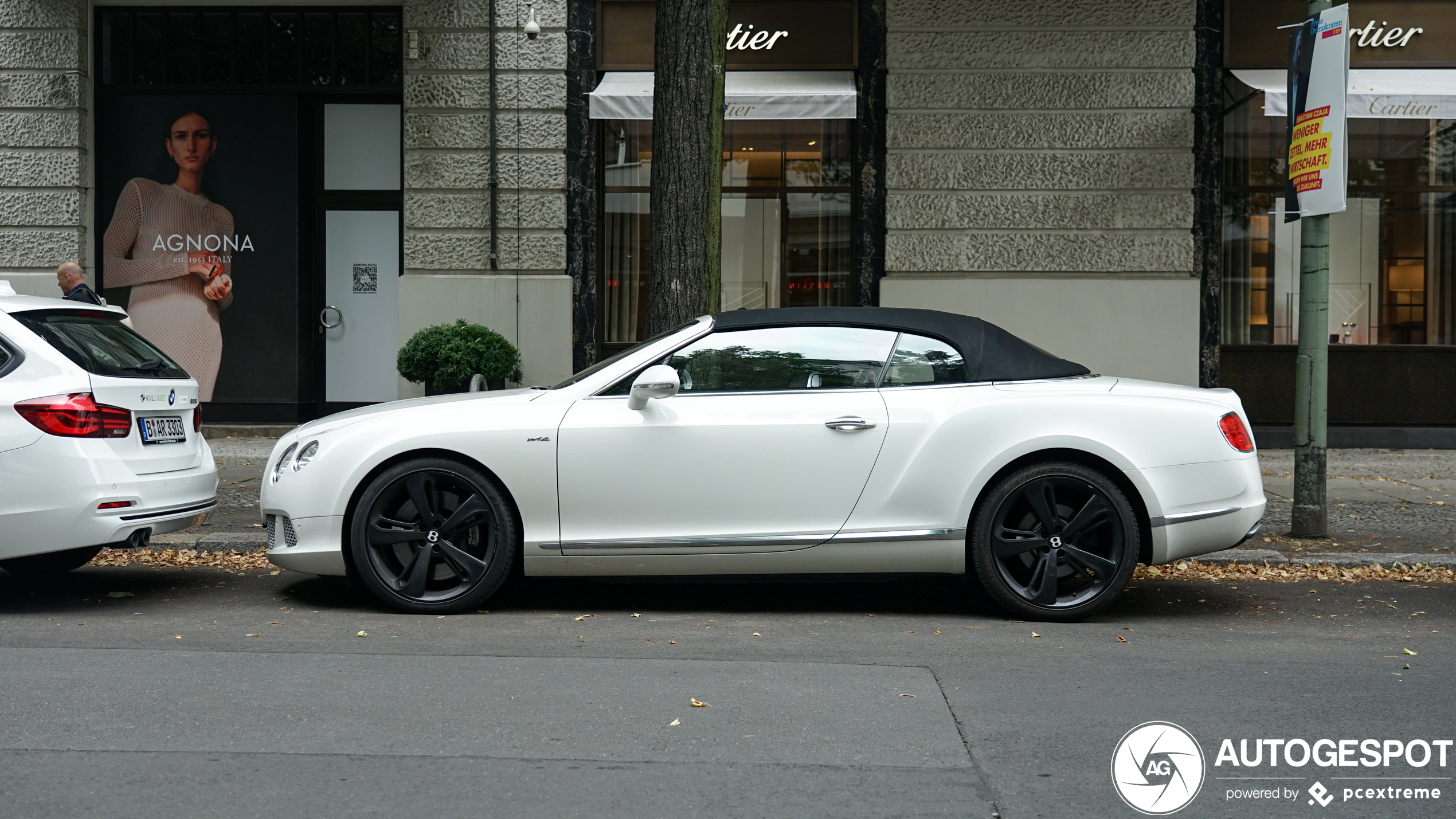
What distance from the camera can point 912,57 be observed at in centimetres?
1285

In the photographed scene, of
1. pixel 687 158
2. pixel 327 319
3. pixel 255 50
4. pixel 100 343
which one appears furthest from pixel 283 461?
pixel 255 50

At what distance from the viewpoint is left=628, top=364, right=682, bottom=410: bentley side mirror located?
223 inches

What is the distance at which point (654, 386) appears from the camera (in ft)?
18.6

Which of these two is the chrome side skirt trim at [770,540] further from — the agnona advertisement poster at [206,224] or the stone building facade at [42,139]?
the stone building facade at [42,139]

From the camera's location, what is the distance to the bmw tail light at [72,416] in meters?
5.68

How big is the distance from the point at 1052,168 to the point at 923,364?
298 inches

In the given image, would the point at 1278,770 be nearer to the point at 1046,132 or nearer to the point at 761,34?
the point at 1046,132

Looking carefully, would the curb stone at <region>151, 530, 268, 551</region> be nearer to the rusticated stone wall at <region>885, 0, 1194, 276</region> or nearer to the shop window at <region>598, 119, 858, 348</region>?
the shop window at <region>598, 119, 858, 348</region>

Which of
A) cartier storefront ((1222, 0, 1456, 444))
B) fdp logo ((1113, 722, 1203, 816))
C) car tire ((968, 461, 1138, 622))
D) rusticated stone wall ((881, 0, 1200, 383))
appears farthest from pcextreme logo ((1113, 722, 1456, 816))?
cartier storefront ((1222, 0, 1456, 444))

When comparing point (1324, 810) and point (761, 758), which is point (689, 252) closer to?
point (761, 758)

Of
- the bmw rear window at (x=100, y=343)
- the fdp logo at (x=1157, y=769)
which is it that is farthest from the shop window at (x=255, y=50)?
the fdp logo at (x=1157, y=769)

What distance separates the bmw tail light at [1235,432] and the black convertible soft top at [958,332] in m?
0.68

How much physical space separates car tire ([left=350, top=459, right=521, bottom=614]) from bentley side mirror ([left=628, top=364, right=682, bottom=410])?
0.75m

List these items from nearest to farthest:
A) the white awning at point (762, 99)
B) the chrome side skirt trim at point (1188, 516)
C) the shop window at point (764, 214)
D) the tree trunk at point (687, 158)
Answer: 1. the chrome side skirt trim at point (1188, 516)
2. the tree trunk at point (687, 158)
3. the white awning at point (762, 99)
4. the shop window at point (764, 214)
